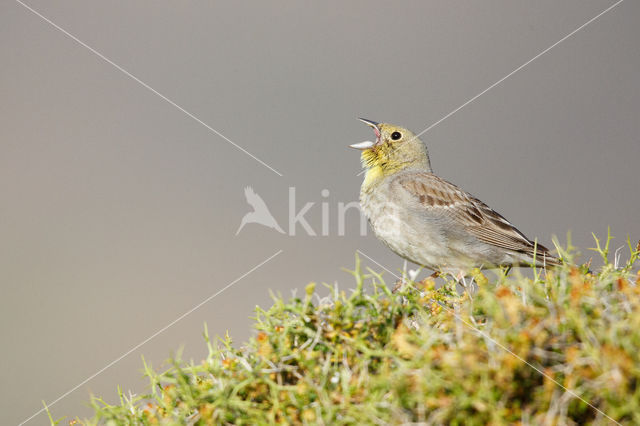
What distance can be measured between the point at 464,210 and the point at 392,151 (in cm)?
91

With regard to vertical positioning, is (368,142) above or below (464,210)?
above

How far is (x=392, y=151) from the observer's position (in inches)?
196

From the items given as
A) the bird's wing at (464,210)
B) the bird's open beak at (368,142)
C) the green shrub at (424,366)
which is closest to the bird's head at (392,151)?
the bird's open beak at (368,142)

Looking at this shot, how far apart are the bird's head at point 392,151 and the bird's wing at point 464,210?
243 millimetres

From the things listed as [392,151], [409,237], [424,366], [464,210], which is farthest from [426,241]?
[424,366]

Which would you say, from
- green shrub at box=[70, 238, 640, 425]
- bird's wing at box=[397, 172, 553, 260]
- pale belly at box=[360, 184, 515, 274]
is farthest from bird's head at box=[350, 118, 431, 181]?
green shrub at box=[70, 238, 640, 425]

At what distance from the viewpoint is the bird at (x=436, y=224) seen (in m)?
4.09

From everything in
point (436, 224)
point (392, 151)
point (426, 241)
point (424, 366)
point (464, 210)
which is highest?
point (392, 151)

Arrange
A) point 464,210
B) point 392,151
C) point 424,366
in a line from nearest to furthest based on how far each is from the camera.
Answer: point 424,366, point 464,210, point 392,151

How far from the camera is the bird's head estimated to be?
4902 millimetres

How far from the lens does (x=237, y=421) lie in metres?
1.13

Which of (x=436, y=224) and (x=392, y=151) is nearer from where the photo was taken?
(x=436, y=224)

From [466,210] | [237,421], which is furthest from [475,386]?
[466,210]

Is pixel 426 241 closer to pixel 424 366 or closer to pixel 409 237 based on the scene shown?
pixel 409 237
